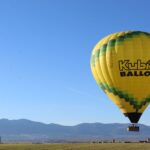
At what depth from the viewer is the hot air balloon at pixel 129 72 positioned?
62875 millimetres

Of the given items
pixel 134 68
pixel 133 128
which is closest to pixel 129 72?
pixel 134 68

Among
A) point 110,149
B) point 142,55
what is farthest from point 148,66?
Answer: point 110,149

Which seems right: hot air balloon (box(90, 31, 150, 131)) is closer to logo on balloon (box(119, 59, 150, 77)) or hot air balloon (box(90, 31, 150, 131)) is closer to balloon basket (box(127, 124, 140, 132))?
logo on balloon (box(119, 59, 150, 77))

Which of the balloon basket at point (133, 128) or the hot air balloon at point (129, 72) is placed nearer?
the balloon basket at point (133, 128)

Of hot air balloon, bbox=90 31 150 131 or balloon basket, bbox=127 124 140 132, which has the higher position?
hot air balloon, bbox=90 31 150 131

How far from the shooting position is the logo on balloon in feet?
206

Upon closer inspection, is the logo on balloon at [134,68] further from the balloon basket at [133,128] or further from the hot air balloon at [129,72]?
the balloon basket at [133,128]

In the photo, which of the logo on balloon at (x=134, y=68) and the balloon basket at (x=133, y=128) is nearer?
the balloon basket at (x=133, y=128)

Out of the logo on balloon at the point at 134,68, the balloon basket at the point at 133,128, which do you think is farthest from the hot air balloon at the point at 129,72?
the balloon basket at the point at 133,128

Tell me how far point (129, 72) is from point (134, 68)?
2.79 feet

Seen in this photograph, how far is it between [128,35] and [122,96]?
8.36 meters

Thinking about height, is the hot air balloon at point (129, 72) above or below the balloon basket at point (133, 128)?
above

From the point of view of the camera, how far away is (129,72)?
63.1 meters

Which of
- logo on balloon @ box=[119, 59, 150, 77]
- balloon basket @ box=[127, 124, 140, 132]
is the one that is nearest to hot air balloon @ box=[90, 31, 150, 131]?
logo on balloon @ box=[119, 59, 150, 77]
